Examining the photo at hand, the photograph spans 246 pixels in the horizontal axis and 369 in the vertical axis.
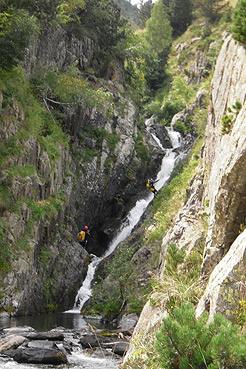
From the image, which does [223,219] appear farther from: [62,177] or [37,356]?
[62,177]

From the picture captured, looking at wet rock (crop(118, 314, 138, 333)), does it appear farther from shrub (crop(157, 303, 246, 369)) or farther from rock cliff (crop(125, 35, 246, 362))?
shrub (crop(157, 303, 246, 369))

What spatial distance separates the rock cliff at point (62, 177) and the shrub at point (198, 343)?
14203mm

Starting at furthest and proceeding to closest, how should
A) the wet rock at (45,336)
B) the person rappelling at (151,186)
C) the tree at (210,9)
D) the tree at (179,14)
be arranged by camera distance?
the tree at (179,14)
the tree at (210,9)
the person rappelling at (151,186)
the wet rock at (45,336)

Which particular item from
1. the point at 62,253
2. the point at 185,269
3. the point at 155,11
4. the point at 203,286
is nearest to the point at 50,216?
the point at 62,253

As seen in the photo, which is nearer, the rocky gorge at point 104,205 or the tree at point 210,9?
the rocky gorge at point 104,205

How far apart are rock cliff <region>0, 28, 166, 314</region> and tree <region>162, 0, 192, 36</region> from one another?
41862 mm

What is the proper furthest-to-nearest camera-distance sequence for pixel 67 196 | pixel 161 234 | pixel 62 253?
1. pixel 67 196
2. pixel 62 253
3. pixel 161 234

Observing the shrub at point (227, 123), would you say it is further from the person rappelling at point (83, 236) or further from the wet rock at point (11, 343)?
the person rappelling at point (83, 236)

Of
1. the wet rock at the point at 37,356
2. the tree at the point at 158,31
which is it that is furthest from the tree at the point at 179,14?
the wet rock at the point at 37,356

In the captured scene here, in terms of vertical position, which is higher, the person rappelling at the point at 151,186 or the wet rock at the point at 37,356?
the person rappelling at the point at 151,186

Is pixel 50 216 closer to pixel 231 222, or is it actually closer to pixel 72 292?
pixel 72 292

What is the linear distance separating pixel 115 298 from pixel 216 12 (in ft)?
198

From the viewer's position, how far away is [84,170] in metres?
30.2

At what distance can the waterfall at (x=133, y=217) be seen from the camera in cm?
2538
